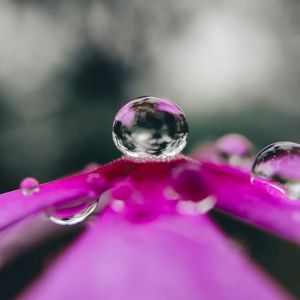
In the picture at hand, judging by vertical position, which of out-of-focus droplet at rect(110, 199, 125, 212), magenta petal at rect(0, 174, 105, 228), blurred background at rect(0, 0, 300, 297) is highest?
out-of-focus droplet at rect(110, 199, 125, 212)

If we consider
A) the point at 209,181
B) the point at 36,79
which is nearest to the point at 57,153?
the point at 36,79

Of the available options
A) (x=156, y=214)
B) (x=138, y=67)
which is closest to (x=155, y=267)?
(x=156, y=214)

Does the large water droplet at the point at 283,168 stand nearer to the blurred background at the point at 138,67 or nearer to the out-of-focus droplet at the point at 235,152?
the out-of-focus droplet at the point at 235,152

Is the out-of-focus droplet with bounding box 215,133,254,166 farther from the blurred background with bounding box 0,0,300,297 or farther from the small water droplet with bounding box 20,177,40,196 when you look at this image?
the blurred background with bounding box 0,0,300,297

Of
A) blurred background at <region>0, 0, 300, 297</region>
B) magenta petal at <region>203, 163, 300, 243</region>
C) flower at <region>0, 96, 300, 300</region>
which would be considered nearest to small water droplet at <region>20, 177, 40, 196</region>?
flower at <region>0, 96, 300, 300</region>

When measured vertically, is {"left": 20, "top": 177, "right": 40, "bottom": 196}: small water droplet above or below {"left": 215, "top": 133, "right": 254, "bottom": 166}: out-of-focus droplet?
above

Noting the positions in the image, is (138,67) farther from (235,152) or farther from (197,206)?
(197,206)
